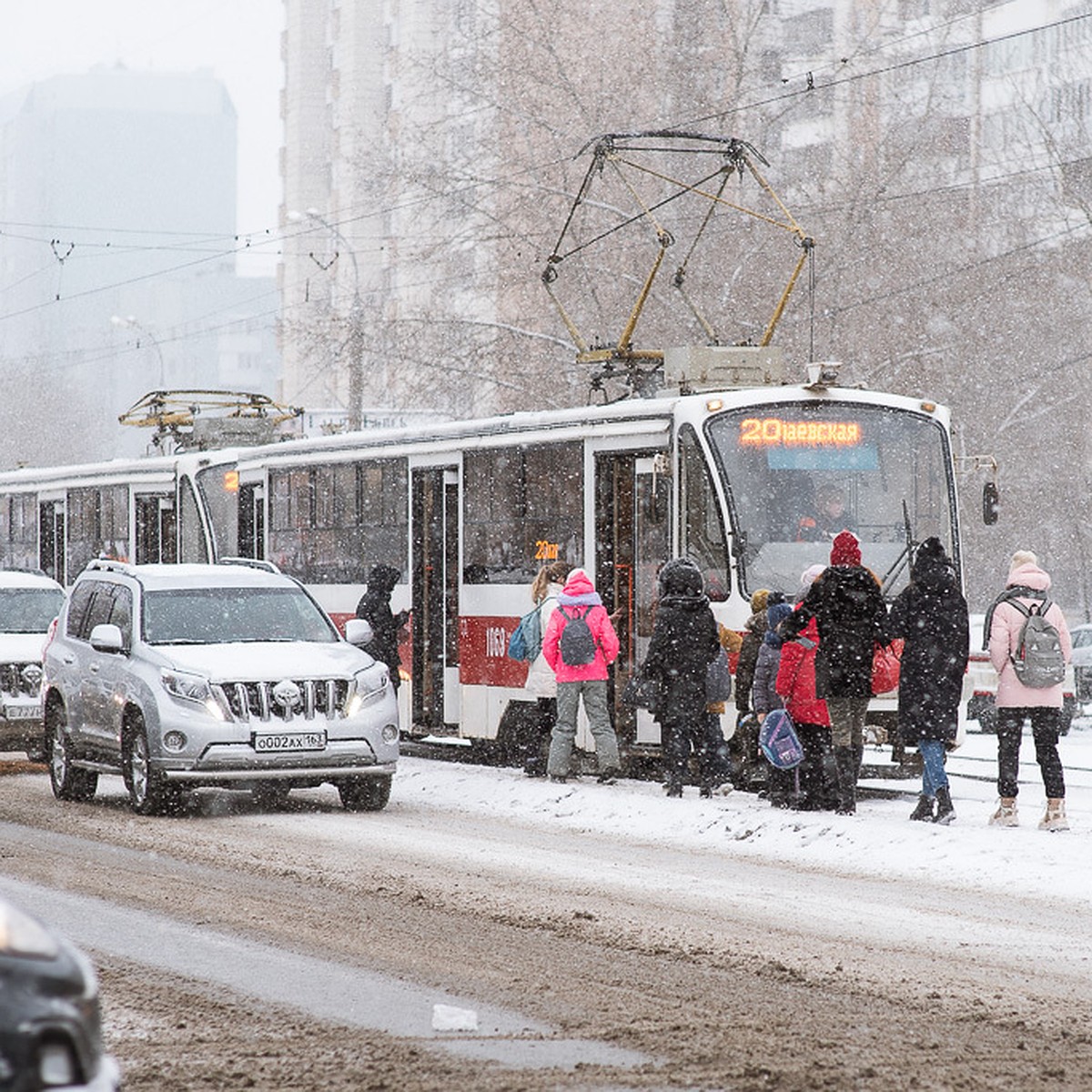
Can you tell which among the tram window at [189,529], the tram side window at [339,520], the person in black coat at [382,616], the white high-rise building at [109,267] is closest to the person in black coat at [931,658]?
the person in black coat at [382,616]

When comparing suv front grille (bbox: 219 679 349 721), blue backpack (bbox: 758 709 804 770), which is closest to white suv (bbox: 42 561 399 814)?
suv front grille (bbox: 219 679 349 721)

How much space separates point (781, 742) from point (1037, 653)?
195 centimetres

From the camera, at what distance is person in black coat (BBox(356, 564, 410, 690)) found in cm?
2142

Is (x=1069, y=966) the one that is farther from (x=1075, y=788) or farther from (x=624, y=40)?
(x=624, y=40)

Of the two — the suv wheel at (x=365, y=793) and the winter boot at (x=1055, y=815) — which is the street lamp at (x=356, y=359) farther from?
the winter boot at (x=1055, y=815)

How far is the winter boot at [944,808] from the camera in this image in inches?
589

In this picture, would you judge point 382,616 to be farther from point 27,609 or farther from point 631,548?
point 27,609

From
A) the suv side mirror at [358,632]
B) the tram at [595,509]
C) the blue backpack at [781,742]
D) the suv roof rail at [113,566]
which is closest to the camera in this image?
the blue backpack at [781,742]

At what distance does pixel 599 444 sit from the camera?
20031 millimetres

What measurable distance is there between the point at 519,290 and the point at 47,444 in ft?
283

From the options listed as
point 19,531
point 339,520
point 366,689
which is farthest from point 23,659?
point 19,531

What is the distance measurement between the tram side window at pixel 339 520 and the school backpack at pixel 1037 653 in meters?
9.34

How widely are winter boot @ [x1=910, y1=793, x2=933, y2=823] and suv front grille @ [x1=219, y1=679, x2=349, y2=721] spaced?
385cm

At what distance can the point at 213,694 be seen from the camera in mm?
15789
